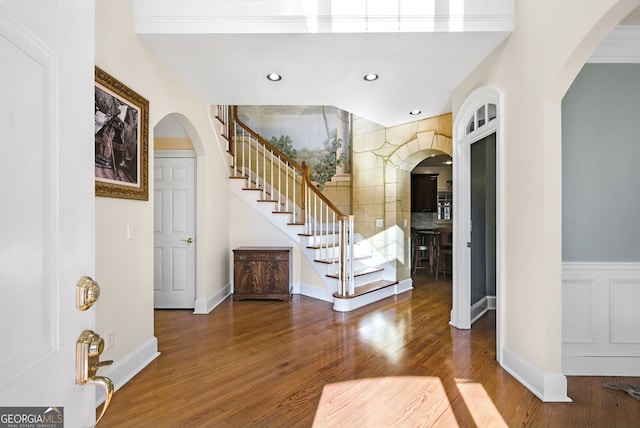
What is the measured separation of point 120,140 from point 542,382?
141 inches

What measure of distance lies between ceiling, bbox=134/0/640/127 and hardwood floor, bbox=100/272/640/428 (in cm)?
276

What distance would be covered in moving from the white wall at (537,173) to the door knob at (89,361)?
2.54 metres

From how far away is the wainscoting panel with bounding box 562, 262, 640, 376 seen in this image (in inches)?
93.7

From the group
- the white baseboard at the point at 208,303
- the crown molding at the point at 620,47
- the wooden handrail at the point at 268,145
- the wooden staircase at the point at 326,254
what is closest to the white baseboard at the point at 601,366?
the wooden staircase at the point at 326,254

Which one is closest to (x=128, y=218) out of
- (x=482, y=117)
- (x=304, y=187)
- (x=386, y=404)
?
(x=386, y=404)

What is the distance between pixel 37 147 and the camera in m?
0.56

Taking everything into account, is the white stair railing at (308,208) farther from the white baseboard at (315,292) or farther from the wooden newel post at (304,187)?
the white baseboard at (315,292)

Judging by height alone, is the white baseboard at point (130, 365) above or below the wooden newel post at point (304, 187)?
below

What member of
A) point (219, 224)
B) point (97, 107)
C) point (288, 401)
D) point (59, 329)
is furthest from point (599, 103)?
point (219, 224)

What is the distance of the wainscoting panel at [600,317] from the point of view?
7.80 ft

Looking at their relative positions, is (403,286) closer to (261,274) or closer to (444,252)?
(444,252)

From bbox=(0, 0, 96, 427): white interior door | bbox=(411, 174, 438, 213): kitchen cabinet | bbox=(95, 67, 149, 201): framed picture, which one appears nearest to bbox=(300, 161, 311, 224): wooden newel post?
bbox=(95, 67, 149, 201): framed picture

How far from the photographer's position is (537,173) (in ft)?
7.09

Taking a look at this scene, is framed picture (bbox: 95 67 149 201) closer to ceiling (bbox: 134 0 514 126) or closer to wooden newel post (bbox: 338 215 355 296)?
ceiling (bbox: 134 0 514 126)
